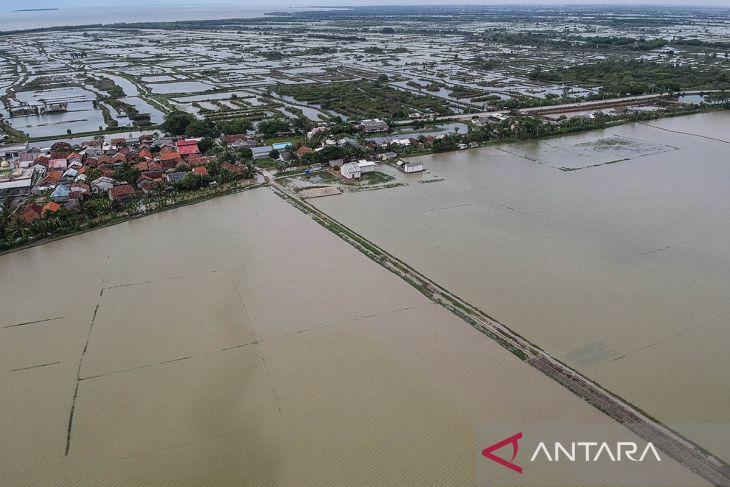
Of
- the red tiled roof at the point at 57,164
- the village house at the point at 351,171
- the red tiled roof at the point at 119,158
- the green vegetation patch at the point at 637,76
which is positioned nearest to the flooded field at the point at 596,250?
the village house at the point at 351,171

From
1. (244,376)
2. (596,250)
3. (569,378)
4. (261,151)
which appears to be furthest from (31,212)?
(596,250)

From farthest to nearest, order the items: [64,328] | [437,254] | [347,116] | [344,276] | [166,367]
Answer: [347,116], [437,254], [344,276], [64,328], [166,367]

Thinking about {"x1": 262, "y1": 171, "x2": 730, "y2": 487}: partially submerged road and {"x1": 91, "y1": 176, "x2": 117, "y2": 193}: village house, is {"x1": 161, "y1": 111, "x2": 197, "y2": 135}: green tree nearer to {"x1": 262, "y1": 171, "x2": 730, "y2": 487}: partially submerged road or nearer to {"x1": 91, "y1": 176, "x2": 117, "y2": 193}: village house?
{"x1": 91, "y1": 176, "x2": 117, "y2": 193}: village house

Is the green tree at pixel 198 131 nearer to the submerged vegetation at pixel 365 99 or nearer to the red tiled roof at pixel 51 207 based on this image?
the submerged vegetation at pixel 365 99

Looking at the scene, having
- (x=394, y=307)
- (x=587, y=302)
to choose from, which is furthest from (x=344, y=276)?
(x=587, y=302)

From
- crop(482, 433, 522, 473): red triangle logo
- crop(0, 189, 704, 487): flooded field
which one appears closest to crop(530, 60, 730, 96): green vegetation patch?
crop(0, 189, 704, 487): flooded field

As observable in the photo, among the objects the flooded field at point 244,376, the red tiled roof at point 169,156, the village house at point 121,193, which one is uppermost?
the red tiled roof at point 169,156

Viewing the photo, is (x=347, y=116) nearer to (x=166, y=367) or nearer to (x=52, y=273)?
(x=52, y=273)
